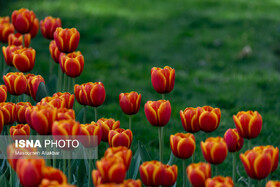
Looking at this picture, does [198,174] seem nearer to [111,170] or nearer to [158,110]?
[111,170]

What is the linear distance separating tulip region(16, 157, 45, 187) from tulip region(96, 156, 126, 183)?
0.19 m

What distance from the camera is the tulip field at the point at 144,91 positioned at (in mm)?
1778

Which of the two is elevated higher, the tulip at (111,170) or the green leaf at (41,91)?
the green leaf at (41,91)

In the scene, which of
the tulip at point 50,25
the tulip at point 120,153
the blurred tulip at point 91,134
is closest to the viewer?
the tulip at point 120,153

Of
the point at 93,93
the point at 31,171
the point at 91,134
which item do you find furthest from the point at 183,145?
the point at 31,171

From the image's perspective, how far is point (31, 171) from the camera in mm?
1468

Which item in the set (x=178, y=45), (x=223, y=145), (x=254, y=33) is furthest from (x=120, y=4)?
(x=223, y=145)

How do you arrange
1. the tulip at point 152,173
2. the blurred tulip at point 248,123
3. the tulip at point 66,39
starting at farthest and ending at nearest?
1. the tulip at point 66,39
2. the blurred tulip at point 248,123
3. the tulip at point 152,173

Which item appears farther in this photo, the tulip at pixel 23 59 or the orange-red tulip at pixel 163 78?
the tulip at pixel 23 59

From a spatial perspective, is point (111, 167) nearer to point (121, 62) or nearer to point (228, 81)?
point (228, 81)

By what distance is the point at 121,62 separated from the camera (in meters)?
5.91

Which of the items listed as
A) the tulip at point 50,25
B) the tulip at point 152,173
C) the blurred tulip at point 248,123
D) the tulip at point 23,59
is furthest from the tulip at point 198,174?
the tulip at point 50,25

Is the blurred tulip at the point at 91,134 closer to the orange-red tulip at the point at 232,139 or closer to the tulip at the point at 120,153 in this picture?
the tulip at the point at 120,153

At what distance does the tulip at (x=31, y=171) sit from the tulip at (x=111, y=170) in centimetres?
19
